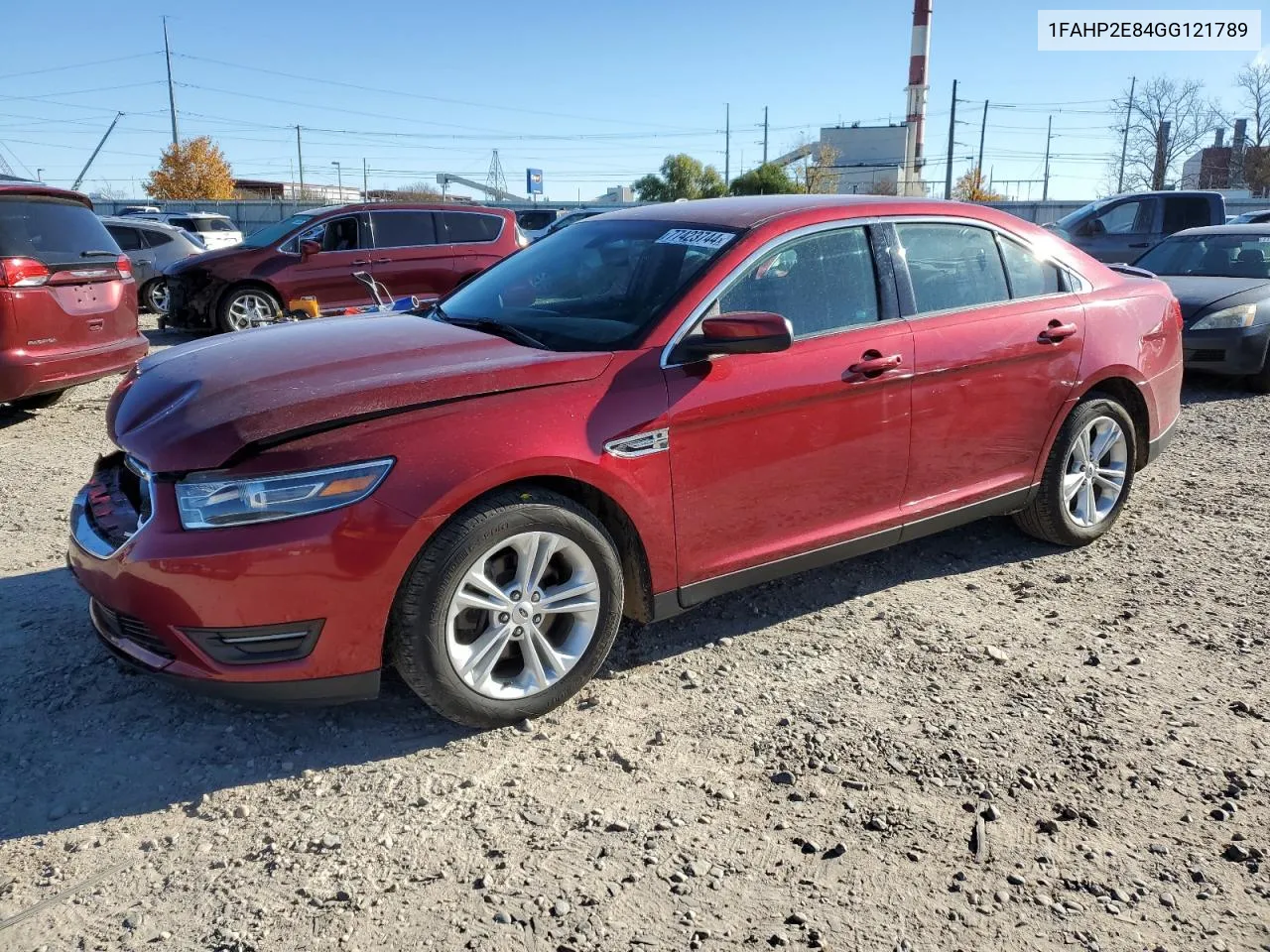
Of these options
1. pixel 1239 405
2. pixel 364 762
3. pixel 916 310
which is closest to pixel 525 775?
pixel 364 762

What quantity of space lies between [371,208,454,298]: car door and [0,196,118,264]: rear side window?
14.6 ft

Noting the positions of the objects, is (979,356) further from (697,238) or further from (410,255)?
(410,255)

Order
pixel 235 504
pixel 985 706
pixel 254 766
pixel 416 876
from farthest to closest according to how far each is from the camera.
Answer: pixel 985 706 < pixel 254 766 < pixel 235 504 < pixel 416 876

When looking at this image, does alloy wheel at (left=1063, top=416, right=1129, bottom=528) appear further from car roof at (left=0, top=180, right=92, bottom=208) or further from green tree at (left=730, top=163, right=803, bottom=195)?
green tree at (left=730, top=163, right=803, bottom=195)

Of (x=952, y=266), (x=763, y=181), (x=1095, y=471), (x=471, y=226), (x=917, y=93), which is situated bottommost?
(x=1095, y=471)

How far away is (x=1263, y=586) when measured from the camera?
4398 millimetres

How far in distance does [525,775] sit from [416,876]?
1.70 feet

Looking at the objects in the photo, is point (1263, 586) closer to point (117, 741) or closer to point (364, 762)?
point (364, 762)

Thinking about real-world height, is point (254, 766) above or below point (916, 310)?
below

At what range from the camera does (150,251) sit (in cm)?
1498

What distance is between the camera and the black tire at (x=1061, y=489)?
462 centimetres

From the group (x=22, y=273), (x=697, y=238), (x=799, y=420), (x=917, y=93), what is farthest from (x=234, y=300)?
(x=917, y=93)

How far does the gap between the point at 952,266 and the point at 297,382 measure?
2.75 m

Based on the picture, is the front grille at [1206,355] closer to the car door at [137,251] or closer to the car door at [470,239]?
the car door at [470,239]
